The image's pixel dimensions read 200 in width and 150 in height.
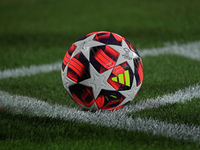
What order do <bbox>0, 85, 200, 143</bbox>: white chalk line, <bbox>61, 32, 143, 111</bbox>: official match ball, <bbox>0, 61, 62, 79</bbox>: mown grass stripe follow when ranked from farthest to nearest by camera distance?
<bbox>0, 61, 62, 79</bbox>: mown grass stripe < <bbox>61, 32, 143, 111</bbox>: official match ball < <bbox>0, 85, 200, 143</bbox>: white chalk line

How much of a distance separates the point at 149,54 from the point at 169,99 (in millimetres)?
2624

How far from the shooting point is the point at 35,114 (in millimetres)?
3244

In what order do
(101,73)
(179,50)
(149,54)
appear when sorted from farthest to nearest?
(179,50) < (149,54) < (101,73)

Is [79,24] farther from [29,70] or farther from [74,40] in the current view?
[29,70]

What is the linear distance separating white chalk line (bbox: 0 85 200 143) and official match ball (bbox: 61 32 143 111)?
136 millimetres

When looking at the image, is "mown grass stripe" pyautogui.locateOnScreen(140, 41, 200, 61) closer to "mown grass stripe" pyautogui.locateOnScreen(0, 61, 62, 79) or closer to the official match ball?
"mown grass stripe" pyautogui.locateOnScreen(0, 61, 62, 79)

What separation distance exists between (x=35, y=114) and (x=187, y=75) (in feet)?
7.61

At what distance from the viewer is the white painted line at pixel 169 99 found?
3416 millimetres

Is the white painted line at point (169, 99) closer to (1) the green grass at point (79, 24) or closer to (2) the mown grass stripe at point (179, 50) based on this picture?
(2) the mown grass stripe at point (179, 50)

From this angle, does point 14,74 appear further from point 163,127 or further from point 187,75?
point 163,127

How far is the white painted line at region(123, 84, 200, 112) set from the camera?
3416 mm

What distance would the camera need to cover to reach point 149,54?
6.18 meters

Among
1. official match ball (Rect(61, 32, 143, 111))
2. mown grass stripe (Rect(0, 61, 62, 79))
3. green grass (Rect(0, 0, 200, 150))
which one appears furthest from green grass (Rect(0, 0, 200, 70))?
official match ball (Rect(61, 32, 143, 111))

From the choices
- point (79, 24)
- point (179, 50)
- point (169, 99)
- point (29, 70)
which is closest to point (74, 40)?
point (79, 24)
